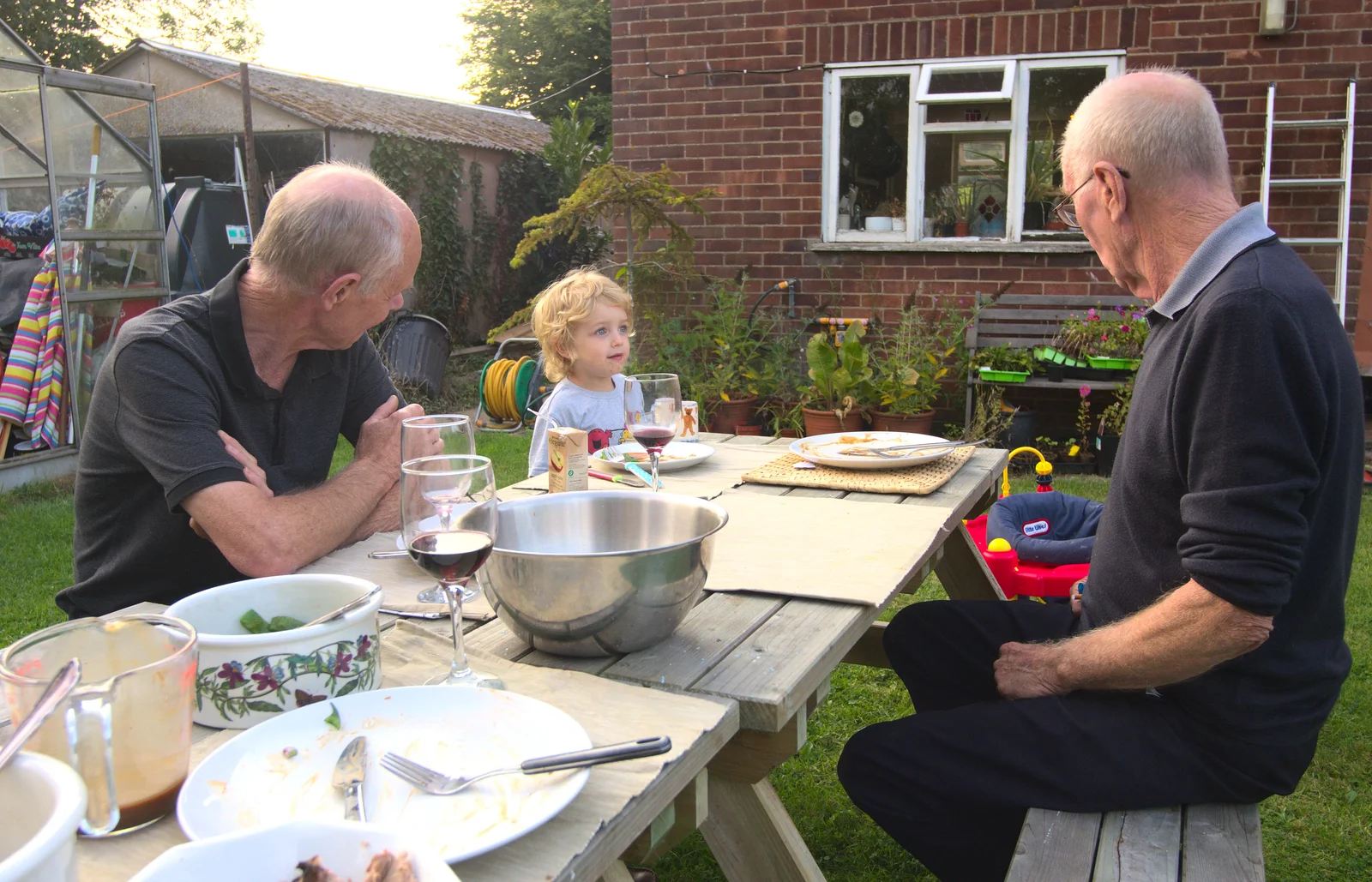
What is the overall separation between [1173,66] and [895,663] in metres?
5.54

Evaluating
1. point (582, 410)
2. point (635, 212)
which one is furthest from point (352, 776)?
point (635, 212)

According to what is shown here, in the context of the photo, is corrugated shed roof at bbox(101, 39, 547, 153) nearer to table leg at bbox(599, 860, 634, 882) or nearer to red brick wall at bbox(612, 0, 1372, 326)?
red brick wall at bbox(612, 0, 1372, 326)

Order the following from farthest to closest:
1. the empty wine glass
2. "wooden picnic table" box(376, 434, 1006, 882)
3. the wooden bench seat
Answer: the empty wine glass → the wooden bench seat → "wooden picnic table" box(376, 434, 1006, 882)

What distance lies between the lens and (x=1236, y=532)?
63.5 inches

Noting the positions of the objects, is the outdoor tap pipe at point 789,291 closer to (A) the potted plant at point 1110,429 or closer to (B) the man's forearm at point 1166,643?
(A) the potted plant at point 1110,429

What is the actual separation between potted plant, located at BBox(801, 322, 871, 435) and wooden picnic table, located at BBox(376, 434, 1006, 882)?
14.9 feet

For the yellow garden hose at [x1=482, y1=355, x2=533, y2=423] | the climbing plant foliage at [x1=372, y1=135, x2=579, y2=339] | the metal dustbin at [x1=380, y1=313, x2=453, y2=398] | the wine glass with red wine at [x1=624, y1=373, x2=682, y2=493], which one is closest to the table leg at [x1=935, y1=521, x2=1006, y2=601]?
the wine glass with red wine at [x1=624, y1=373, x2=682, y2=493]

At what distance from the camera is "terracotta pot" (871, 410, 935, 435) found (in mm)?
6379

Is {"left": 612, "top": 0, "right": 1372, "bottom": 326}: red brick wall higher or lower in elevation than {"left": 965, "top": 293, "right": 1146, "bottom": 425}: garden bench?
higher

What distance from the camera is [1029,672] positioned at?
2.01m

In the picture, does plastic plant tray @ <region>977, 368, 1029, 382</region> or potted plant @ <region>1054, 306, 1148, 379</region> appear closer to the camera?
potted plant @ <region>1054, 306, 1148, 379</region>

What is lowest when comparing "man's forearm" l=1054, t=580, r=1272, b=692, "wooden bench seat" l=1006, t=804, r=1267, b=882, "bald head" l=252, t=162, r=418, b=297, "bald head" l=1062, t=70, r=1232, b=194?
"wooden bench seat" l=1006, t=804, r=1267, b=882

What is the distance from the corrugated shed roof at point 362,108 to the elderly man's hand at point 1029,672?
36.5 feet

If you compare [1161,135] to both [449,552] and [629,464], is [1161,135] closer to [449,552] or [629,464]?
[629,464]
